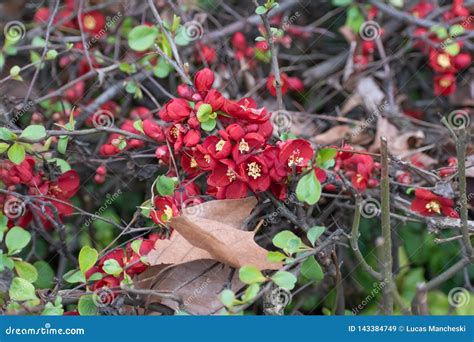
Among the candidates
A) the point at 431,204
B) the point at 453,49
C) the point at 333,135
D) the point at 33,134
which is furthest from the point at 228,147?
the point at 453,49

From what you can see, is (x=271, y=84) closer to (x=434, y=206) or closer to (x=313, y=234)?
(x=434, y=206)

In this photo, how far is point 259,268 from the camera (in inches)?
53.6

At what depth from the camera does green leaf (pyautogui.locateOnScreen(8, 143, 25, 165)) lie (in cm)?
143

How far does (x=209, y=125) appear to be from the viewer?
1443 mm

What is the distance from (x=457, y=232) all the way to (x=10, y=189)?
1093mm

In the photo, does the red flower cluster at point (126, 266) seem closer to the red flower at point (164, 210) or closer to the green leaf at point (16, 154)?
the red flower at point (164, 210)

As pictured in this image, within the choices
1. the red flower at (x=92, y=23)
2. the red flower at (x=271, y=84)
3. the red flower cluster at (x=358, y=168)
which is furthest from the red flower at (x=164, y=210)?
the red flower at (x=92, y=23)

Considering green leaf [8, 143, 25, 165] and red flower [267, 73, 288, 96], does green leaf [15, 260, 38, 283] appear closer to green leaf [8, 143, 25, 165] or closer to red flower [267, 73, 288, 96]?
green leaf [8, 143, 25, 165]

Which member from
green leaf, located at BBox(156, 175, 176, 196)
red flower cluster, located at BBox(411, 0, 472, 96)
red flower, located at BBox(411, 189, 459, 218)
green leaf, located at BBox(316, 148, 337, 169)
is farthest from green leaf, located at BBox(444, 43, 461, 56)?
green leaf, located at BBox(156, 175, 176, 196)

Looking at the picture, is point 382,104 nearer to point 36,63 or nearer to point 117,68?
point 117,68

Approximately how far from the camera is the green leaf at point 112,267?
1.31m

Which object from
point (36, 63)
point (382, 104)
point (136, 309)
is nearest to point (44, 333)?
point (136, 309)

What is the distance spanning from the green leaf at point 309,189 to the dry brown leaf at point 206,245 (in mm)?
129

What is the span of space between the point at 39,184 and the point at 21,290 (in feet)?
1.21
